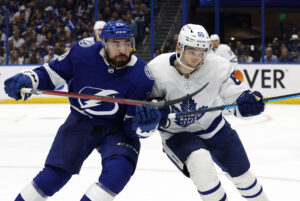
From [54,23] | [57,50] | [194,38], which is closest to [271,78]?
[57,50]

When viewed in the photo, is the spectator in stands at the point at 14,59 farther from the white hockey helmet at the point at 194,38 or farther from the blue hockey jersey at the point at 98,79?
the white hockey helmet at the point at 194,38

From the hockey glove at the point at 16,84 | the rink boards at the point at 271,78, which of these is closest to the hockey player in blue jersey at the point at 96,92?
the hockey glove at the point at 16,84

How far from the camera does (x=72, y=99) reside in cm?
281

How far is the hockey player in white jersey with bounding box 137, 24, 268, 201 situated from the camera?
2666 mm

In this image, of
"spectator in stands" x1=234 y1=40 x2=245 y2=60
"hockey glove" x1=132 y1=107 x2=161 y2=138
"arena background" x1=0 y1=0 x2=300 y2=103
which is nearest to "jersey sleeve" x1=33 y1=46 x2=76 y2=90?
"hockey glove" x1=132 y1=107 x2=161 y2=138

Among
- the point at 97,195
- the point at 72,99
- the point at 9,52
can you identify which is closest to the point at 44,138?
the point at 72,99

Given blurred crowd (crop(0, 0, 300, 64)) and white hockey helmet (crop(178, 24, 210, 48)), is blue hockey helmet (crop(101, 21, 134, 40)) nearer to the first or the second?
white hockey helmet (crop(178, 24, 210, 48))

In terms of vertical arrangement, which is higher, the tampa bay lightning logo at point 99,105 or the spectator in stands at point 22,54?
the tampa bay lightning logo at point 99,105

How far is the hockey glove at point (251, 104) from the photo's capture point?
2.71 metres

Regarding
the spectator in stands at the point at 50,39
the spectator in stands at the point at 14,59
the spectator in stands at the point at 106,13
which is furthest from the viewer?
the spectator in stands at the point at 106,13

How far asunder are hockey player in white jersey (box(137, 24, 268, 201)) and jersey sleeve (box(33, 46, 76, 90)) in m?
0.40

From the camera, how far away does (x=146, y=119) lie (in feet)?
8.29

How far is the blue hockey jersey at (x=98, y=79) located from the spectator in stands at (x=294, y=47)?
23.5 feet

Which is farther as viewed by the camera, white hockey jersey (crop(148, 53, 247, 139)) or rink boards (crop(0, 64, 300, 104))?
rink boards (crop(0, 64, 300, 104))
